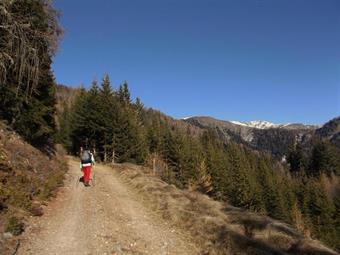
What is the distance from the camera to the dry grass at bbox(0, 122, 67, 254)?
392 inches

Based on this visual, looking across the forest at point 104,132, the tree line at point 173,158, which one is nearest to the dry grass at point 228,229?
the forest at point 104,132

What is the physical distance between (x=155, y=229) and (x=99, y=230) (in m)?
1.79

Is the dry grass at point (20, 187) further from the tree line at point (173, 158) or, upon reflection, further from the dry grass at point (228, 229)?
the tree line at point (173, 158)

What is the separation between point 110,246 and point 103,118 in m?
37.7

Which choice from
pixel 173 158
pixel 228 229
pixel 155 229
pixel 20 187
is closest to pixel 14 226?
pixel 20 187

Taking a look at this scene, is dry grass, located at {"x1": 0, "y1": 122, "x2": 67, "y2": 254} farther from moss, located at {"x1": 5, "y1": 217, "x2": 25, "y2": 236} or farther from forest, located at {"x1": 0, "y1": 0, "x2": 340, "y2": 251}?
forest, located at {"x1": 0, "y1": 0, "x2": 340, "y2": 251}

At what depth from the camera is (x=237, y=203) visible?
67375 mm

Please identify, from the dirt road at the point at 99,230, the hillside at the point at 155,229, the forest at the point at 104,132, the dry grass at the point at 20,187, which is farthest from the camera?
the forest at the point at 104,132

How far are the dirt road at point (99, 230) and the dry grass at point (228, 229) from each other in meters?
0.51

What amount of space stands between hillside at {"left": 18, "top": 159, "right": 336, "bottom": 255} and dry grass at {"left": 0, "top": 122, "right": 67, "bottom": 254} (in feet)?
1.44

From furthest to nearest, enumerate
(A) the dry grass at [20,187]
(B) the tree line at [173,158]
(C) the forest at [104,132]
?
(B) the tree line at [173,158], (C) the forest at [104,132], (A) the dry grass at [20,187]

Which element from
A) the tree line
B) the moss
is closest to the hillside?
the moss

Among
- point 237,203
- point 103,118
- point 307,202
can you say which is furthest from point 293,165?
point 103,118

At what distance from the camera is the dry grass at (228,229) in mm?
9977
